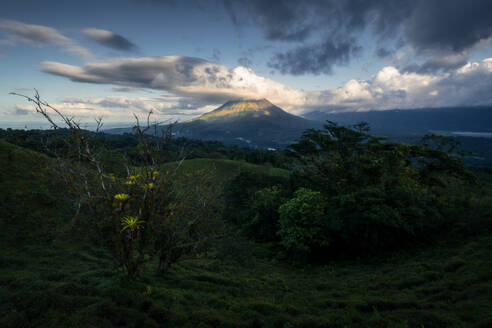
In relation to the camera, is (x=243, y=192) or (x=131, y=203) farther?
(x=243, y=192)

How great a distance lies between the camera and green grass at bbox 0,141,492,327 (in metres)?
5.91

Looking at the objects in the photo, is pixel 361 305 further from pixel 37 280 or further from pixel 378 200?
pixel 37 280

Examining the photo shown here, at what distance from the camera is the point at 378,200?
13.8 meters

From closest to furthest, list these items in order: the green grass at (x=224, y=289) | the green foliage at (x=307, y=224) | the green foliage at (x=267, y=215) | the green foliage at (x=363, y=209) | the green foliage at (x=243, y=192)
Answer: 1. the green grass at (x=224, y=289)
2. the green foliage at (x=363, y=209)
3. the green foliage at (x=307, y=224)
4. the green foliage at (x=267, y=215)
5. the green foliage at (x=243, y=192)

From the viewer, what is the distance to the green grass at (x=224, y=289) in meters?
5.91

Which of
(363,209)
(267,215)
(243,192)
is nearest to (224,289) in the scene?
(363,209)

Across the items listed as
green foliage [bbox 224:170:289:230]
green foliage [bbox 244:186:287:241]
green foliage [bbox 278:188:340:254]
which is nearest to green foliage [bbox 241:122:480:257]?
green foliage [bbox 278:188:340:254]

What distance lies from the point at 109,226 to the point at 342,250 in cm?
1489

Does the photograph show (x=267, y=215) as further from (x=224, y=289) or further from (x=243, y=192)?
(x=224, y=289)

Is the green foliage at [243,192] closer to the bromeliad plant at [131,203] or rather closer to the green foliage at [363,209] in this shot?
the green foliage at [363,209]

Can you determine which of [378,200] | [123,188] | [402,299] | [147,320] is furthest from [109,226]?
[378,200]

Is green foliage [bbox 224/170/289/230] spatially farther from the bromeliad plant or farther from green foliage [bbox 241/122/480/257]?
the bromeliad plant

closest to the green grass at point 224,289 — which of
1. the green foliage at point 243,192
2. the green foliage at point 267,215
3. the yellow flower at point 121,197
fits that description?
the yellow flower at point 121,197

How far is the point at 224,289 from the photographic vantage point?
8797mm
